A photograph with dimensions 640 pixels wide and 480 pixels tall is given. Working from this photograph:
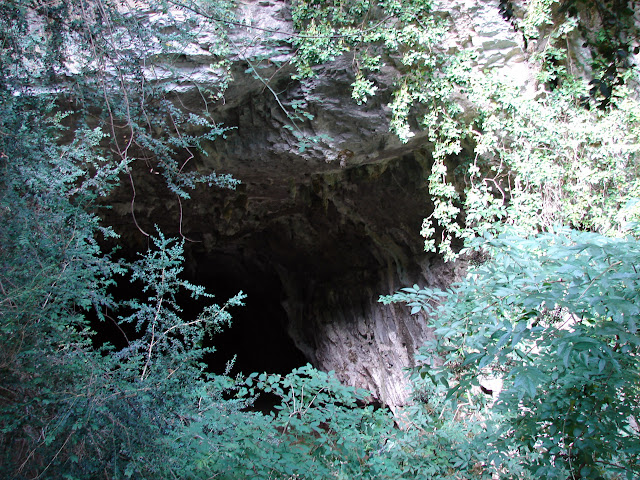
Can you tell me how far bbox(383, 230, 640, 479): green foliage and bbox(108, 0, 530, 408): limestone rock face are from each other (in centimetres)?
160

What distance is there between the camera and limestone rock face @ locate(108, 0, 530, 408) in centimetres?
377

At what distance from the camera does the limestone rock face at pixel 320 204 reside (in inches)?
148

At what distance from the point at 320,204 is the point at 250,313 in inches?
137

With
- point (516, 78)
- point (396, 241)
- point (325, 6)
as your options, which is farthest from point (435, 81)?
point (396, 241)

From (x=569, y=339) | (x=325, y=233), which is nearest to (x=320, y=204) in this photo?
(x=325, y=233)

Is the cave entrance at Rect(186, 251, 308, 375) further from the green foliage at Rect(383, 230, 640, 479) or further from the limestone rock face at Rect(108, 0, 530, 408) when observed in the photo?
the green foliage at Rect(383, 230, 640, 479)

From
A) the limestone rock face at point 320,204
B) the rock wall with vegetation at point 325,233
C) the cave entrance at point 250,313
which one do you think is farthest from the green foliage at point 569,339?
the cave entrance at point 250,313

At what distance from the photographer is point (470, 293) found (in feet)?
6.73

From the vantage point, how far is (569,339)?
5.07 ft

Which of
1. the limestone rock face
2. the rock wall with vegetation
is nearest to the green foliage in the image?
the rock wall with vegetation

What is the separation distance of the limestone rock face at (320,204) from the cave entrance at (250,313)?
1.8 inches

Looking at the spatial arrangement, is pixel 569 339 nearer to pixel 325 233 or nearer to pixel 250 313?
pixel 325 233

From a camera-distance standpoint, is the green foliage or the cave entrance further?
the cave entrance

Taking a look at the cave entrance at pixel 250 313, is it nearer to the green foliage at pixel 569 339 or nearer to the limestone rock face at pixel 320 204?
the limestone rock face at pixel 320 204
